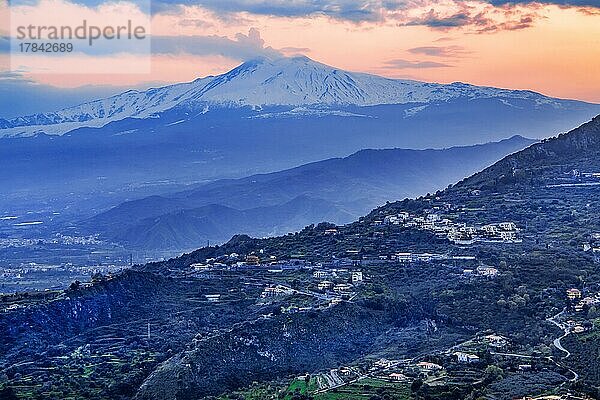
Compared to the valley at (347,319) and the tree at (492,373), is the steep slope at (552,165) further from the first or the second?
the tree at (492,373)

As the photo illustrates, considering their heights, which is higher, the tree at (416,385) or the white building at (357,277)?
the white building at (357,277)

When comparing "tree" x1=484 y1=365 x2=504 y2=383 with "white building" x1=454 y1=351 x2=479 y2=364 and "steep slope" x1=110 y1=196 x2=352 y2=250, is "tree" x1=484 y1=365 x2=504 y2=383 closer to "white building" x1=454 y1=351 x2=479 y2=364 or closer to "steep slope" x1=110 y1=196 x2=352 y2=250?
"white building" x1=454 y1=351 x2=479 y2=364

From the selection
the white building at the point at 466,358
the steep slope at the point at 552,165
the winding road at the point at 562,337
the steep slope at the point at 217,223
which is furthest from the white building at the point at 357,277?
the steep slope at the point at 217,223

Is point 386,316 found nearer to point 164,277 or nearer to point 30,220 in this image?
point 164,277

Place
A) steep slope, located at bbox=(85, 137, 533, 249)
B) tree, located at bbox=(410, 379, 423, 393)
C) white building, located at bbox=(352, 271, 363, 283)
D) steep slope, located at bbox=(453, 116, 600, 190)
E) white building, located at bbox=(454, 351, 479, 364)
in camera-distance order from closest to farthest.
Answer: tree, located at bbox=(410, 379, 423, 393) < white building, located at bbox=(454, 351, 479, 364) < white building, located at bbox=(352, 271, 363, 283) < steep slope, located at bbox=(453, 116, 600, 190) < steep slope, located at bbox=(85, 137, 533, 249)

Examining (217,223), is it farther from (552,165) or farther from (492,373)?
(492,373)

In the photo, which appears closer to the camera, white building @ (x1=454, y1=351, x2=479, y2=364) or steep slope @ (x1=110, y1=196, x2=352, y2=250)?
white building @ (x1=454, y1=351, x2=479, y2=364)

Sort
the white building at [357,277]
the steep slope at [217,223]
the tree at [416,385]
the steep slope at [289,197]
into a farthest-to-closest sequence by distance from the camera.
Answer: the steep slope at [289,197]
the steep slope at [217,223]
the white building at [357,277]
the tree at [416,385]

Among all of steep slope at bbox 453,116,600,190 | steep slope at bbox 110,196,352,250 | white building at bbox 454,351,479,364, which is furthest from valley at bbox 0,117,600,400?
steep slope at bbox 110,196,352,250
